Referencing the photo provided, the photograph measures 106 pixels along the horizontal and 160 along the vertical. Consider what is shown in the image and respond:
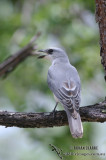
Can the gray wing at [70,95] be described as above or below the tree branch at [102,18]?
below

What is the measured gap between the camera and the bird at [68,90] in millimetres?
5508

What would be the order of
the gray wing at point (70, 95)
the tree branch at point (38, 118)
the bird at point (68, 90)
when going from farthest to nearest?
1. the gray wing at point (70, 95)
2. the bird at point (68, 90)
3. the tree branch at point (38, 118)

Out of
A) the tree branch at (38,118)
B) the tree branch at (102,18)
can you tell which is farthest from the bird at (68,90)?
the tree branch at (102,18)

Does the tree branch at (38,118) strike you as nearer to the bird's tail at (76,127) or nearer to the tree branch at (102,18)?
the bird's tail at (76,127)

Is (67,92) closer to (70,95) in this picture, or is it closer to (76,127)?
(70,95)

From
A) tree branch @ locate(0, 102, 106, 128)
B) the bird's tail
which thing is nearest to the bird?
the bird's tail

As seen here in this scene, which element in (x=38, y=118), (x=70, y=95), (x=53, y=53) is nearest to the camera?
(x=38, y=118)

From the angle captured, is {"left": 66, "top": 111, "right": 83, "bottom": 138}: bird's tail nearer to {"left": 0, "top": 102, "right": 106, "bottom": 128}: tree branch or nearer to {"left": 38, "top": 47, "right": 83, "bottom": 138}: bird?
{"left": 38, "top": 47, "right": 83, "bottom": 138}: bird

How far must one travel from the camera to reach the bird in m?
5.51

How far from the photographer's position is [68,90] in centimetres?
605

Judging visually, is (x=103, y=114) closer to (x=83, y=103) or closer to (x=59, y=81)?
(x=59, y=81)

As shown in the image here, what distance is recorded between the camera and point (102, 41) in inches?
219

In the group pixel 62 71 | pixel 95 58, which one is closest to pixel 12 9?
pixel 95 58

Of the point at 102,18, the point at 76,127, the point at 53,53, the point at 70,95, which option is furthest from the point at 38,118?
the point at 53,53
